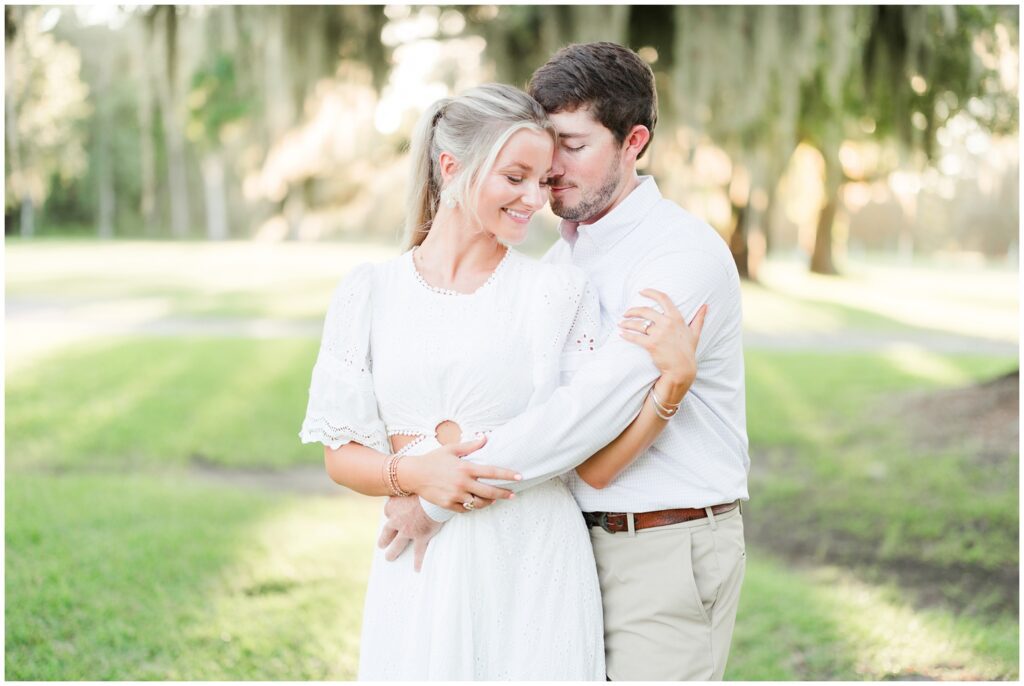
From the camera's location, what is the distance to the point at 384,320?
2047 millimetres

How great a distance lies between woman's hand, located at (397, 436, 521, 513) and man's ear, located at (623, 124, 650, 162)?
0.77 m

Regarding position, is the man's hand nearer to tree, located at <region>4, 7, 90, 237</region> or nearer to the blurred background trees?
the blurred background trees

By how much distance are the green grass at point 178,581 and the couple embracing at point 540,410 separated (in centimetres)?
205

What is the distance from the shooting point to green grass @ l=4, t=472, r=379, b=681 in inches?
154

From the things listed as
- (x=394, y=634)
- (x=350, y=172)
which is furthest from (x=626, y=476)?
(x=350, y=172)

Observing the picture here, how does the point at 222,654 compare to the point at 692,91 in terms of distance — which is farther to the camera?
the point at 692,91

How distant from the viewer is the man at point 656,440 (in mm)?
2115

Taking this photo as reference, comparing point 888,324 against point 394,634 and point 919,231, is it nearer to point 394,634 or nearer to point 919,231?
point 394,634

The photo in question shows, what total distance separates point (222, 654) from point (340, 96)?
3901 mm

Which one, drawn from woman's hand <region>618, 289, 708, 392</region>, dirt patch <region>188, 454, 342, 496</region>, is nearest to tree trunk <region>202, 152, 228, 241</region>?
dirt patch <region>188, 454, 342, 496</region>

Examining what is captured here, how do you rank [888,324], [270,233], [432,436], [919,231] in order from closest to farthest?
[432,436]
[888,324]
[270,233]
[919,231]

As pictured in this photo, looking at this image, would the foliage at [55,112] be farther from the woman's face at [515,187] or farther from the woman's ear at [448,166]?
the woman's face at [515,187]

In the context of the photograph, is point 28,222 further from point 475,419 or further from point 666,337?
point 666,337

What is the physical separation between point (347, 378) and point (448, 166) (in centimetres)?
48
